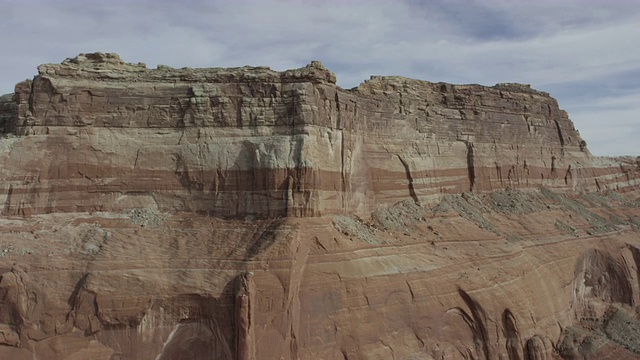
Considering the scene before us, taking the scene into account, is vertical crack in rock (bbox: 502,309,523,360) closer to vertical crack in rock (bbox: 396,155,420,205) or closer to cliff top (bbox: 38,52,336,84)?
vertical crack in rock (bbox: 396,155,420,205)

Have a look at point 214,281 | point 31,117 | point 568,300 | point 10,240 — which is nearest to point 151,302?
point 214,281

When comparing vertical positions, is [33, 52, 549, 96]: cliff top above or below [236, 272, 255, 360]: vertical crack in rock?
above

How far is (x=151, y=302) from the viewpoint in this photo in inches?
663

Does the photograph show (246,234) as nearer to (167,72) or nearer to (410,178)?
(167,72)

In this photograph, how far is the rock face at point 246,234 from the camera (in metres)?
16.9

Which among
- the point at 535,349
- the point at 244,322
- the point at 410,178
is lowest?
the point at 535,349

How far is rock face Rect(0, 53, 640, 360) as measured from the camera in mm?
16859

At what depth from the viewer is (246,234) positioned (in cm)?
1894

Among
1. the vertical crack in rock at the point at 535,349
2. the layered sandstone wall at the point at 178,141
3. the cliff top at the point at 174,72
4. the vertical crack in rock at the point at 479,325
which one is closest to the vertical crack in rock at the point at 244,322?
the layered sandstone wall at the point at 178,141

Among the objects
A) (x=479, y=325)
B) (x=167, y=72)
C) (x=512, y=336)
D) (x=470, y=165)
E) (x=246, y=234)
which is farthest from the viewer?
(x=470, y=165)

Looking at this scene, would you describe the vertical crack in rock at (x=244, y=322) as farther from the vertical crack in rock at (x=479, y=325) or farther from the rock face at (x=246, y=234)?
the vertical crack in rock at (x=479, y=325)

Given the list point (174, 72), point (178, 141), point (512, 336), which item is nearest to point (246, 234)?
point (178, 141)

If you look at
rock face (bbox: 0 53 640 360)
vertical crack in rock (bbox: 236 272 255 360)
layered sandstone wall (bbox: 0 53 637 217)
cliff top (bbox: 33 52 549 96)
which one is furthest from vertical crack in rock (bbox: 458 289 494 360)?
cliff top (bbox: 33 52 549 96)

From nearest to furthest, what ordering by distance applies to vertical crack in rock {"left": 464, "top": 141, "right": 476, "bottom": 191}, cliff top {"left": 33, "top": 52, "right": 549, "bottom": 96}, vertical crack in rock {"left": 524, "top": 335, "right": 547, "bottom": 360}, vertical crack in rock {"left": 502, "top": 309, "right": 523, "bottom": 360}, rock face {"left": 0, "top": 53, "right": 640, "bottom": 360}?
rock face {"left": 0, "top": 53, "right": 640, "bottom": 360} → cliff top {"left": 33, "top": 52, "right": 549, "bottom": 96} → vertical crack in rock {"left": 502, "top": 309, "right": 523, "bottom": 360} → vertical crack in rock {"left": 524, "top": 335, "right": 547, "bottom": 360} → vertical crack in rock {"left": 464, "top": 141, "right": 476, "bottom": 191}
